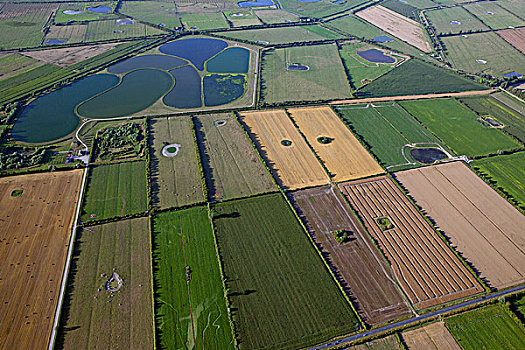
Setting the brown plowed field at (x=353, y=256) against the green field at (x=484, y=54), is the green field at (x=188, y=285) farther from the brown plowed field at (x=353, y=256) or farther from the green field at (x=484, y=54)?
the green field at (x=484, y=54)

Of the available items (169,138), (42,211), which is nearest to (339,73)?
(169,138)

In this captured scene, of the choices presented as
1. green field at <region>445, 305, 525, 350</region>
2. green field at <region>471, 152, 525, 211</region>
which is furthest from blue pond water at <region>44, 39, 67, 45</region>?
green field at <region>445, 305, 525, 350</region>

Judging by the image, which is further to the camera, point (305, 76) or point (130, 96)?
point (305, 76)

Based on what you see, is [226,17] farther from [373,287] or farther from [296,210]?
[373,287]

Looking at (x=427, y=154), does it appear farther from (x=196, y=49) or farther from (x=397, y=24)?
(x=397, y=24)

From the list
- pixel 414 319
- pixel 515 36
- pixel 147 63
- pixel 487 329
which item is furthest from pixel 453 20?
pixel 414 319

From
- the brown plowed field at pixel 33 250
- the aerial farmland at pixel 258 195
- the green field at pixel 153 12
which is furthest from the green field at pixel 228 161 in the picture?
the green field at pixel 153 12
